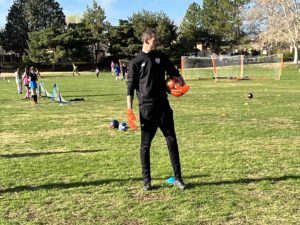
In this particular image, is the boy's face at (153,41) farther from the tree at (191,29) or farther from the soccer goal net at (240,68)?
the tree at (191,29)

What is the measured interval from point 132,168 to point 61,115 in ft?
26.2

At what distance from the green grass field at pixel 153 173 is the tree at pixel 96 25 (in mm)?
64472

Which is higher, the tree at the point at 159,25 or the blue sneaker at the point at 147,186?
the tree at the point at 159,25

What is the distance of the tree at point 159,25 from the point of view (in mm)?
72812

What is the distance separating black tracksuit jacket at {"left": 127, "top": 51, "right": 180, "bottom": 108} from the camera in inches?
231

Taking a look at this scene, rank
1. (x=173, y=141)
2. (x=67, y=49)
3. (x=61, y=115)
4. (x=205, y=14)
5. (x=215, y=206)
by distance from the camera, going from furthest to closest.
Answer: (x=205, y=14)
(x=67, y=49)
(x=61, y=115)
(x=173, y=141)
(x=215, y=206)

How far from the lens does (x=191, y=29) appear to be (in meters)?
80.6

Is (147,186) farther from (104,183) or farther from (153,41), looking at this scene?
(153,41)

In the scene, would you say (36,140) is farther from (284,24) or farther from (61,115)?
(284,24)

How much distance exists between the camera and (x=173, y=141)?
606cm

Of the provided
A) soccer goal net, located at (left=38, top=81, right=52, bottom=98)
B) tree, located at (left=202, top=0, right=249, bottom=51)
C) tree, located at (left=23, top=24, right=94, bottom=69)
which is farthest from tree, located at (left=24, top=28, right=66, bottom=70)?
soccer goal net, located at (left=38, top=81, right=52, bottom=98)

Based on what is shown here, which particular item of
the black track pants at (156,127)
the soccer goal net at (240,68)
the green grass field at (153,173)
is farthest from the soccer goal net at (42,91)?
the soccer goal net at (240,68)

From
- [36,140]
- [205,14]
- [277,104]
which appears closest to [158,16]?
[205,14]

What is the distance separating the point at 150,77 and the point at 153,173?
1.69 meters
